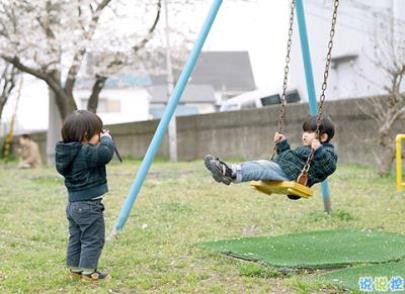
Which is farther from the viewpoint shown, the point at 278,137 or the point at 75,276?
the point at 278,137

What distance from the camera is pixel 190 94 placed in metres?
47.5

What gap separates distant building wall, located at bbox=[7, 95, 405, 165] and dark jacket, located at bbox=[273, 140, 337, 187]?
22.7 ft

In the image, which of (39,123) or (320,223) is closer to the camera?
(320,223)

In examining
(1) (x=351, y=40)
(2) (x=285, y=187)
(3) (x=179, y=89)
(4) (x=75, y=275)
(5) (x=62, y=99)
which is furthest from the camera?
(1) (x=351, y=40)

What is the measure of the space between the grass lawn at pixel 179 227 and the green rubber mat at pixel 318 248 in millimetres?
213

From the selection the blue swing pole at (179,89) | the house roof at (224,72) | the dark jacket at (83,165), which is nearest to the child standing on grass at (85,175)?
the dark jacket at (83,165)

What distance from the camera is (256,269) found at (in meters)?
4.84

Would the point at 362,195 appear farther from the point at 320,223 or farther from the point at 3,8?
the point at 3,8

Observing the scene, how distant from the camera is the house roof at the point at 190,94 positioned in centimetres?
4691

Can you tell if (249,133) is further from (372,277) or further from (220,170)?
(372,277)

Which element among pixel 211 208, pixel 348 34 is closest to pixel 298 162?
pixel 211 208

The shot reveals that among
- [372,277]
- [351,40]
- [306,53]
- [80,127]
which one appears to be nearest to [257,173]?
[372,277]

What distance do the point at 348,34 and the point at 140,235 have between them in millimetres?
13462

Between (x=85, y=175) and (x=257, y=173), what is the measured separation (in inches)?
54.9
